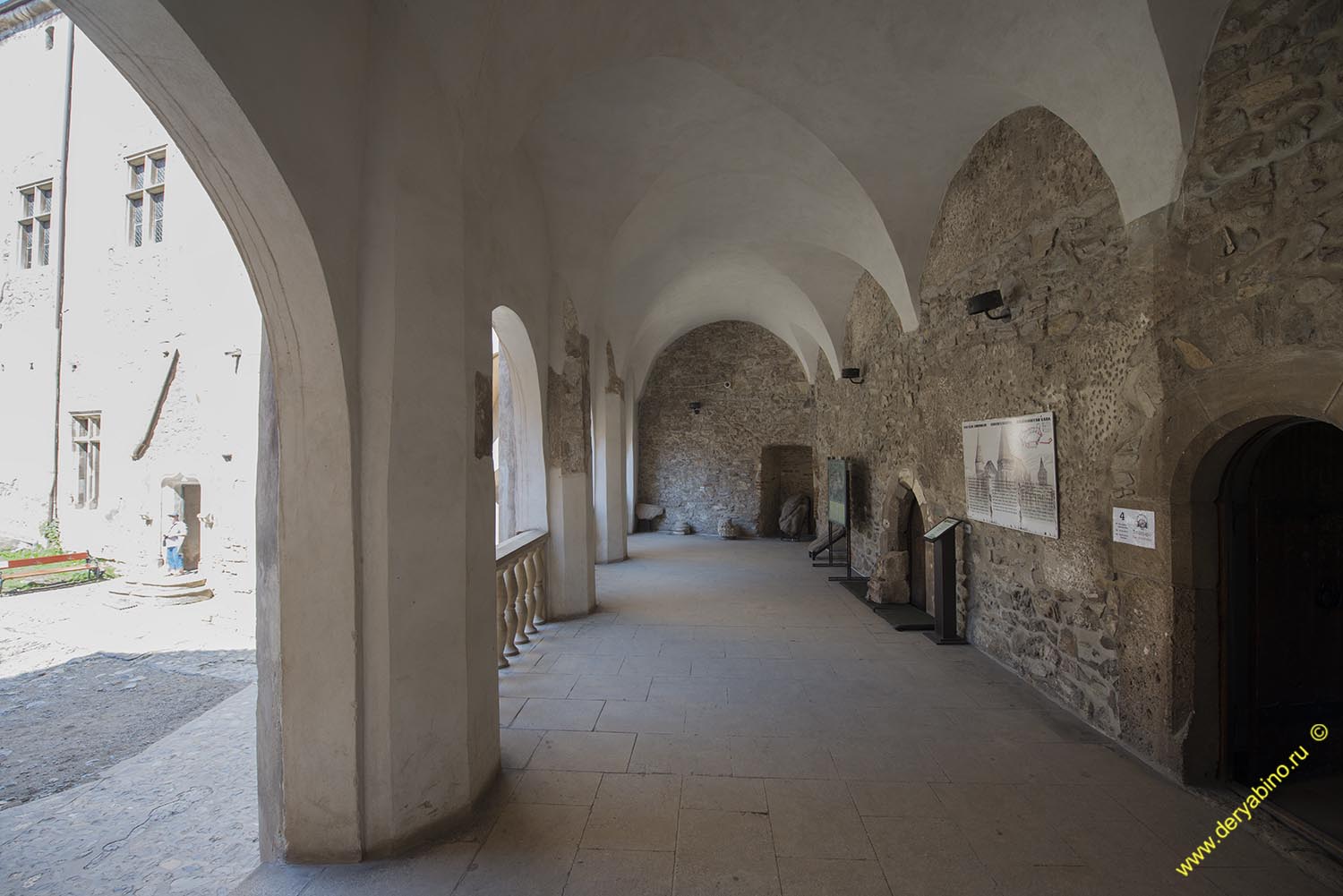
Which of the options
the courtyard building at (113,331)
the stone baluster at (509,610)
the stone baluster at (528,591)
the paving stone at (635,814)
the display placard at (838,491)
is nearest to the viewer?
the paving stone at (635,814)

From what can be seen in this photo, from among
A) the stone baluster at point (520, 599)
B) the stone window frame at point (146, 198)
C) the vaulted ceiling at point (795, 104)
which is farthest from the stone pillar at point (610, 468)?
the stone window frame at point (146, 198)

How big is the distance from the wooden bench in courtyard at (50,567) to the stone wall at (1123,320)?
13120 millimetres

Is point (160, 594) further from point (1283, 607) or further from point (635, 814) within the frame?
point (1283, 607)

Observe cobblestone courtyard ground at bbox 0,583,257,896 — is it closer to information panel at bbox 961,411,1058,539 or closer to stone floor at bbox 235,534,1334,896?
stone floor at bbox 235,534,1334,896

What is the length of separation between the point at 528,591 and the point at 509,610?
28.3 inches

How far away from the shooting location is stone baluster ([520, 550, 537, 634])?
5.49 metres

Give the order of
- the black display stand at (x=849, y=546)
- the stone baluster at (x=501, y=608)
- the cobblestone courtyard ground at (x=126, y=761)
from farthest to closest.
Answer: the black display stand at (x=849, y=546)
the stone baluster at (x=501, y=608)
the cobblestone courtyard ground at (x=126, y=761)

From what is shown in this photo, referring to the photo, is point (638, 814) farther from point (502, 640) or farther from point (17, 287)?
point (17, 287)

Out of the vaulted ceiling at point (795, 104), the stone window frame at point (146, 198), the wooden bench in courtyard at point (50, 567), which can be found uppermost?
the stone window frame at point (146, 198)

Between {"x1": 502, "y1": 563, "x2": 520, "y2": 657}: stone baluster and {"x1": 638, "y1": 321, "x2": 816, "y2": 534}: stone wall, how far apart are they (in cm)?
1020

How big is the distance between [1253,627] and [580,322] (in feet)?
18.8

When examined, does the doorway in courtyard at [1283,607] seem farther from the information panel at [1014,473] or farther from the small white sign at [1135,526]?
the information panel at [1014,473]

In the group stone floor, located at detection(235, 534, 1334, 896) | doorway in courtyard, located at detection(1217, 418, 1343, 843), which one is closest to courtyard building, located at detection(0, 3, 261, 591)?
stone floor, located at detection(235, 534, 1334, 896)

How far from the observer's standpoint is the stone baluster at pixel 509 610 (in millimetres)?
4840
